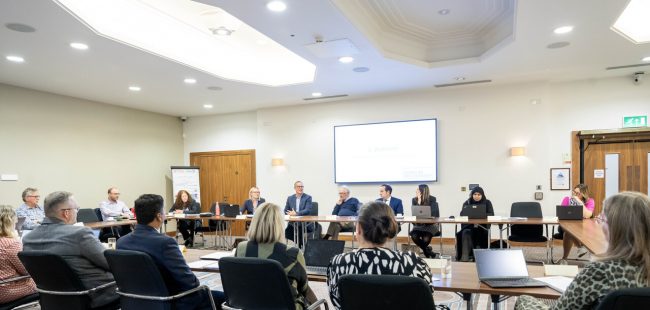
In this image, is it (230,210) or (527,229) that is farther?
(230,210)

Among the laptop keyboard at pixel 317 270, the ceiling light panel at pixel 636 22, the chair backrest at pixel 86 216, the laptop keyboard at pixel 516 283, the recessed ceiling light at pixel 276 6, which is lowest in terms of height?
the chair backrest at pixel 86 216

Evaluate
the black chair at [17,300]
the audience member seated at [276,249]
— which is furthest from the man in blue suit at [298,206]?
the audience member seated at [276,249]

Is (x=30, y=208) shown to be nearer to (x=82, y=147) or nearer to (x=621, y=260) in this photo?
(x=82, y=147)

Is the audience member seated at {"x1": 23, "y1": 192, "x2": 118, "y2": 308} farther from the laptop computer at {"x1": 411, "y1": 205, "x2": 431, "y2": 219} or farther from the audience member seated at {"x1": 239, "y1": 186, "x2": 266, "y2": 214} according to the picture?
the audience member seated at {"x1": 239, "y1": 186, "x2": 266, "y2": 214}

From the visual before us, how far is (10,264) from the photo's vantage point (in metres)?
2.96

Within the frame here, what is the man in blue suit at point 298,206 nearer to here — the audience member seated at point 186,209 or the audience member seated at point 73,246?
the audience member seated at point 186,209

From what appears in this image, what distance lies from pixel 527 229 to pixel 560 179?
84.3 inches

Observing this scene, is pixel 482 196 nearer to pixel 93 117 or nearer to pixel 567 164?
pixel 567 164

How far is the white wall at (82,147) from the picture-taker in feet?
22.6

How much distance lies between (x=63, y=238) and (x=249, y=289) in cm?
148

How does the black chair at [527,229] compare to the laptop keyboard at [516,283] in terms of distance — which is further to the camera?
the black chair at [527,229]

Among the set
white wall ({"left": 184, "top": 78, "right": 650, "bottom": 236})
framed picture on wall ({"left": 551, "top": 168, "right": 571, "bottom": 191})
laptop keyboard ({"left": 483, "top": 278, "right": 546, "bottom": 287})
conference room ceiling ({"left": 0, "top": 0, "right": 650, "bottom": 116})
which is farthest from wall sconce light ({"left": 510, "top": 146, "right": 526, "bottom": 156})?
laptop keyboard ({"left": 483, "top": 278, "right": 546, "bottom": 287})

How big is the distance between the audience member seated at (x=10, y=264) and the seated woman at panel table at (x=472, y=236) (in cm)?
514

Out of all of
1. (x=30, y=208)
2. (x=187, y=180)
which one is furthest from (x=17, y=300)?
(x=187, y=180)
